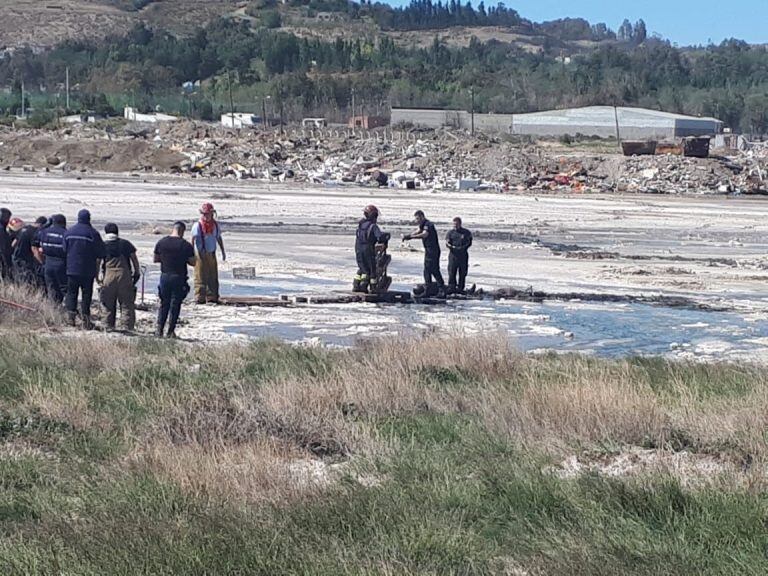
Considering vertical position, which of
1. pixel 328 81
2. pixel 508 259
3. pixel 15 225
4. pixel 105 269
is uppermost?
pixel 328 81

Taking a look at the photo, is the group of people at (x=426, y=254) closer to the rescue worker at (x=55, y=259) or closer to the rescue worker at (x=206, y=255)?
the rescue worker at (x=206, y=255)

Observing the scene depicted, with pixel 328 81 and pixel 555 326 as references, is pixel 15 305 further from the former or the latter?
pixel 328 81

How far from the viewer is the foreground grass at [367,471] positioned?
6.39 meters

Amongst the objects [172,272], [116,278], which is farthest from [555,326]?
[116,278]

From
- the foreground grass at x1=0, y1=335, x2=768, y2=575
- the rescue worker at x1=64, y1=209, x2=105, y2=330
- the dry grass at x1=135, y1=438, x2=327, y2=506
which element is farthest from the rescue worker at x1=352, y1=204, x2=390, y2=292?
the dry grass at x1=135, y1=438, x2=327, y2=506

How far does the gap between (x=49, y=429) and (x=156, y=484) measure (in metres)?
2.11

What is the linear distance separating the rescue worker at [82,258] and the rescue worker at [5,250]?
2318 millimetres

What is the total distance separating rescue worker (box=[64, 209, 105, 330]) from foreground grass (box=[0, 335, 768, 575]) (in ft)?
12.0

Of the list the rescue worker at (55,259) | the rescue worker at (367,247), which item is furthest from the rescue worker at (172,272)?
the rescue worker at (367,247)

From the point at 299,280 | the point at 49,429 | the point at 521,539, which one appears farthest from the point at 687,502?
the point at 299,280

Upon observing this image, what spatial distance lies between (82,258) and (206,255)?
14.1ft

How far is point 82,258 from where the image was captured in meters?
16.2

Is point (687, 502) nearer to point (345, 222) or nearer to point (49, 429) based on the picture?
point (49, 429)

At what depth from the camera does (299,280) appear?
24.7m
